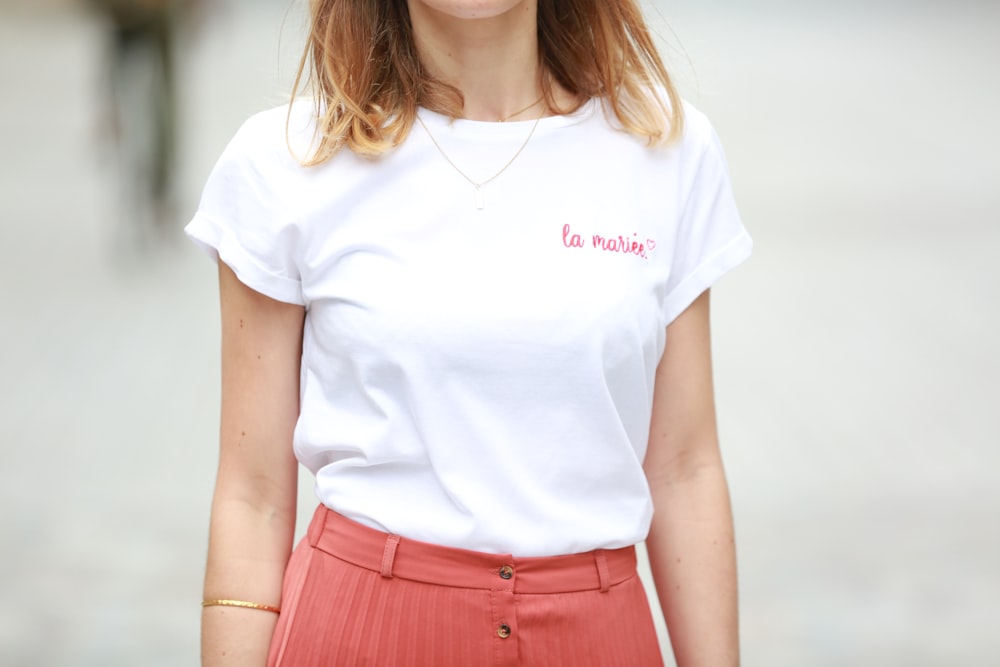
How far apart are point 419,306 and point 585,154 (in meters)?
0.31

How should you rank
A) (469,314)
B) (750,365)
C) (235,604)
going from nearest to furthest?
(469,314) < (235,604) < (750,365)

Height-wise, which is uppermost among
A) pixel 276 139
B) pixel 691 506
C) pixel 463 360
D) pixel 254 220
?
pixel 276 139

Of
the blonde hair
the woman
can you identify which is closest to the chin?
the woman

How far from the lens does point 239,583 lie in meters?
1.88

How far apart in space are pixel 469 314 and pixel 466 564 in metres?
0.29

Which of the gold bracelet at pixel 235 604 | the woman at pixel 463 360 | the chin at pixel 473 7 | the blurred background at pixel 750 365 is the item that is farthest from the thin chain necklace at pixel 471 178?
the gold bracelet at pixel 235 604

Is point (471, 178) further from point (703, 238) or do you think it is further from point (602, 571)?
point (602, 571)

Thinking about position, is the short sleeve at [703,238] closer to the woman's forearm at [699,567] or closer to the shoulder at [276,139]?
the woman's forearm at [699,567]

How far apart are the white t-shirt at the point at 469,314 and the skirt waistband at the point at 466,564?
16 millimetres

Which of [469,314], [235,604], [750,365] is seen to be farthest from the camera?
[750,365]

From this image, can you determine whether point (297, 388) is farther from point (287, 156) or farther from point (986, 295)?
point (986, 295)

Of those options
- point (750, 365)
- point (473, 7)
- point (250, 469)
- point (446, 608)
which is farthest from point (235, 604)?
point (750, 365)

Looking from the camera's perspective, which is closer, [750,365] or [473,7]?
[473,7]

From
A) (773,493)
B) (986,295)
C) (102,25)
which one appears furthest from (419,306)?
(102,25)
